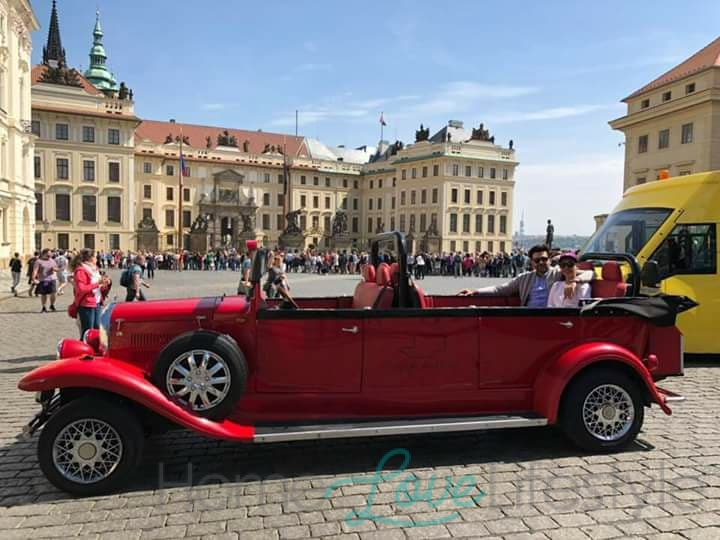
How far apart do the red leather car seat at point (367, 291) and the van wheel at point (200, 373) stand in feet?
5.12

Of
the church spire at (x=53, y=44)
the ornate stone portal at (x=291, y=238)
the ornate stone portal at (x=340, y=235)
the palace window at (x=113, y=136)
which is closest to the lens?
the palace window at (x=113, y=136)

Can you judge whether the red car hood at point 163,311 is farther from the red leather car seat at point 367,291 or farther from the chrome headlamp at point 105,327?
the red leather car seat at point 367,291

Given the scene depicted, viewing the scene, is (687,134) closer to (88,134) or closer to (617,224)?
(617,224)

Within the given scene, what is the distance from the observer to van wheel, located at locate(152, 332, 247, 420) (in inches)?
181

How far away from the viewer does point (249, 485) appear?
4574mm

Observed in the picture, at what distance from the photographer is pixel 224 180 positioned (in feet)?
286

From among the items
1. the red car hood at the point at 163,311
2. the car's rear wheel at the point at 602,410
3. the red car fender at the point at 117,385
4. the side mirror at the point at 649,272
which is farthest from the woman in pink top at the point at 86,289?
the side mirror at the point at 649,272

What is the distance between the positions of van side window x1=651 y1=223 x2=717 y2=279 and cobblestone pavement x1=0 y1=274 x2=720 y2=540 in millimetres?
3970

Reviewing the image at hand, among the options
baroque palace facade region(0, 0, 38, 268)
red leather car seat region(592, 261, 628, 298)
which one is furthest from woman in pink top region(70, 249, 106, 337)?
baroque palace facade region(0, 0, 38, 268)

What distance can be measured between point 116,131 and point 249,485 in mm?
71947

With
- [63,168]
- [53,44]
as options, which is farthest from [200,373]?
[53,44]

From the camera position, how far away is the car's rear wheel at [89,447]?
432 centimetres

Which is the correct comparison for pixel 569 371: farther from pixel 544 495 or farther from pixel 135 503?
pixel 135 503

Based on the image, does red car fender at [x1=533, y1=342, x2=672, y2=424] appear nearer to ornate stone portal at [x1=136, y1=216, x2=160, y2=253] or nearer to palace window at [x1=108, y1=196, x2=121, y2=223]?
palace window at [x1=108, y1=196, x2=121, y2=223]
